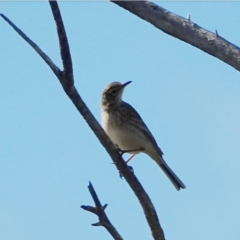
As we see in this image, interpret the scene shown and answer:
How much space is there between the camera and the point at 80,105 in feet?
21.5

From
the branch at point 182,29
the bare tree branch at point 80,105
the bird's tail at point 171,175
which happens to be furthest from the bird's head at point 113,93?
the branch at point 182,29

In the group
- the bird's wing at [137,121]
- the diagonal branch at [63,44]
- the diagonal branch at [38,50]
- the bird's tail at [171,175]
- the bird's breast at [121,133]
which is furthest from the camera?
the bird's tail at [171,175]

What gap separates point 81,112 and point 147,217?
122 centimetres

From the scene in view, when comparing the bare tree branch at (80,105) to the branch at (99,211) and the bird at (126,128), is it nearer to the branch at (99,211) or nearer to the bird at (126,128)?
the branch at (99,211)

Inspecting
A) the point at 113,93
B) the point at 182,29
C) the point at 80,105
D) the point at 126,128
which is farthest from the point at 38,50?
the point at 113,93

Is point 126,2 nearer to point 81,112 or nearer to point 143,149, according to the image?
point 81,112

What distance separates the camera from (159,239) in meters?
6.84

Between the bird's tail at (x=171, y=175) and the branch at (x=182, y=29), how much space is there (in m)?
6.40

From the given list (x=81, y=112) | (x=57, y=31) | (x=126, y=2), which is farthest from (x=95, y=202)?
(x=126, y=2)

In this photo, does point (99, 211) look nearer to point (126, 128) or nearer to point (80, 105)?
point (80, 105)

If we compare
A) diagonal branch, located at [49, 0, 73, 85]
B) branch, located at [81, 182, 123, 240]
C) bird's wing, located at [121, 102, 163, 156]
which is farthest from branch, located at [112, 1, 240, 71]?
bird's wing, located at [121, 102, 163, 156]

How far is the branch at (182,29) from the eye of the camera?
666 centimetres

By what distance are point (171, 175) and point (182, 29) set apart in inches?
259

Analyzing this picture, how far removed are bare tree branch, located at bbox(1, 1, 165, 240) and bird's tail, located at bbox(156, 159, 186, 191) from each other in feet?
19.1
